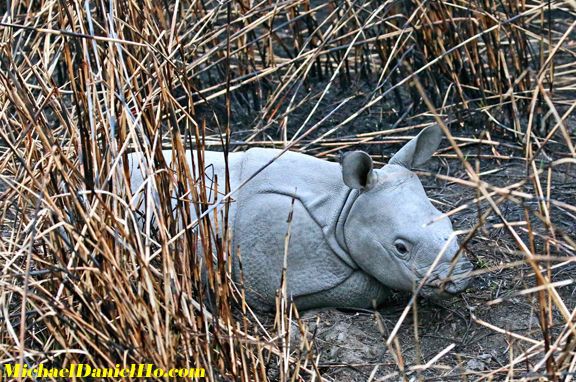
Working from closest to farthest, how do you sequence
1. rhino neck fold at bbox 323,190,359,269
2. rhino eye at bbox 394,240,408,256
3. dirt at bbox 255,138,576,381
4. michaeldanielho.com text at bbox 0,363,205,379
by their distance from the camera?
michaeldanielho.com text at bbox 0,363,205,379, dirt at bbox 255,138,576,381, rhino eye at bbox 394,240,408,256, rhino neck fold at bbox 323,190,359,269

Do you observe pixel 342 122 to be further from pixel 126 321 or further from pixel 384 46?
pixel 126 321

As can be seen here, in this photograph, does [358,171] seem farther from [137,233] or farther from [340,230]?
[137,233]

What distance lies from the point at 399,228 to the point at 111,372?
42.7 inches

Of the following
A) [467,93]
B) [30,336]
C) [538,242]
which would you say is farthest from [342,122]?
[30,336]

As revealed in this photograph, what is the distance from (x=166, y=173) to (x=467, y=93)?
7.52ft

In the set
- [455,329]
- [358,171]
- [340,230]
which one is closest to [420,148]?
[358,171]

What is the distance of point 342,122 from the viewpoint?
472 cm

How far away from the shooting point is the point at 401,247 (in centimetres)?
322

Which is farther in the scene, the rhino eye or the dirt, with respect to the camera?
the rhino eye

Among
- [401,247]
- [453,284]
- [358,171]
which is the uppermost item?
[358,171]

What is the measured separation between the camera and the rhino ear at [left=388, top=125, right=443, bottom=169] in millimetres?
3299

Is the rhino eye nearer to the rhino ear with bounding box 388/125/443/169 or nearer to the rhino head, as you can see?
the rhino head

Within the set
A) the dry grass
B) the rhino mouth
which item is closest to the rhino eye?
the rhino mouth

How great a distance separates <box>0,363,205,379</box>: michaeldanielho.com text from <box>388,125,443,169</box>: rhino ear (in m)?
1.12
